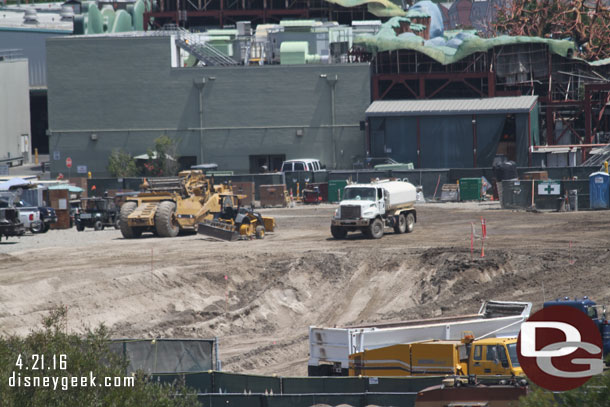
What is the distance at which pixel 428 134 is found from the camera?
2530 inches

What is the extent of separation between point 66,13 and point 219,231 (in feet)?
235

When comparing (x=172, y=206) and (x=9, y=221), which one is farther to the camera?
(x=172, y=206)

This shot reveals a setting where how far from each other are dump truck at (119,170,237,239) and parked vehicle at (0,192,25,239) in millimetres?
4225

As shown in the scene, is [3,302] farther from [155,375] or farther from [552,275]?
[552,275]

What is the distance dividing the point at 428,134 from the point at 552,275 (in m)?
34.7

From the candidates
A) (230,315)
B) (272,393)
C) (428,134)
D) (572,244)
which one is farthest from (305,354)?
(428,134)

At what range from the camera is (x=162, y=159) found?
66.1 metres

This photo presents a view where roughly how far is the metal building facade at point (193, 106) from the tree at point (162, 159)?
132 cm

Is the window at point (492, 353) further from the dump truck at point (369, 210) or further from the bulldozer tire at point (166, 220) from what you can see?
the bulldozer tire at point (166, 220)

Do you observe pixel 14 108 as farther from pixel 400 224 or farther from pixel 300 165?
pixel 400 224

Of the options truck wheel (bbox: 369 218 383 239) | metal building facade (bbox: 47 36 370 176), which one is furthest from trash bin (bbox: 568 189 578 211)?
metal building facade (bbox: 47 36 370 176)

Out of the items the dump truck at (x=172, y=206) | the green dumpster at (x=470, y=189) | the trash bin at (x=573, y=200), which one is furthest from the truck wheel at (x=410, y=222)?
the green dumpster at (x=470, y=189)

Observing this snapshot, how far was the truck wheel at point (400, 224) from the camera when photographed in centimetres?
4022

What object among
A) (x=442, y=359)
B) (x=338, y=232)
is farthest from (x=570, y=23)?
(x=442, y=359)
